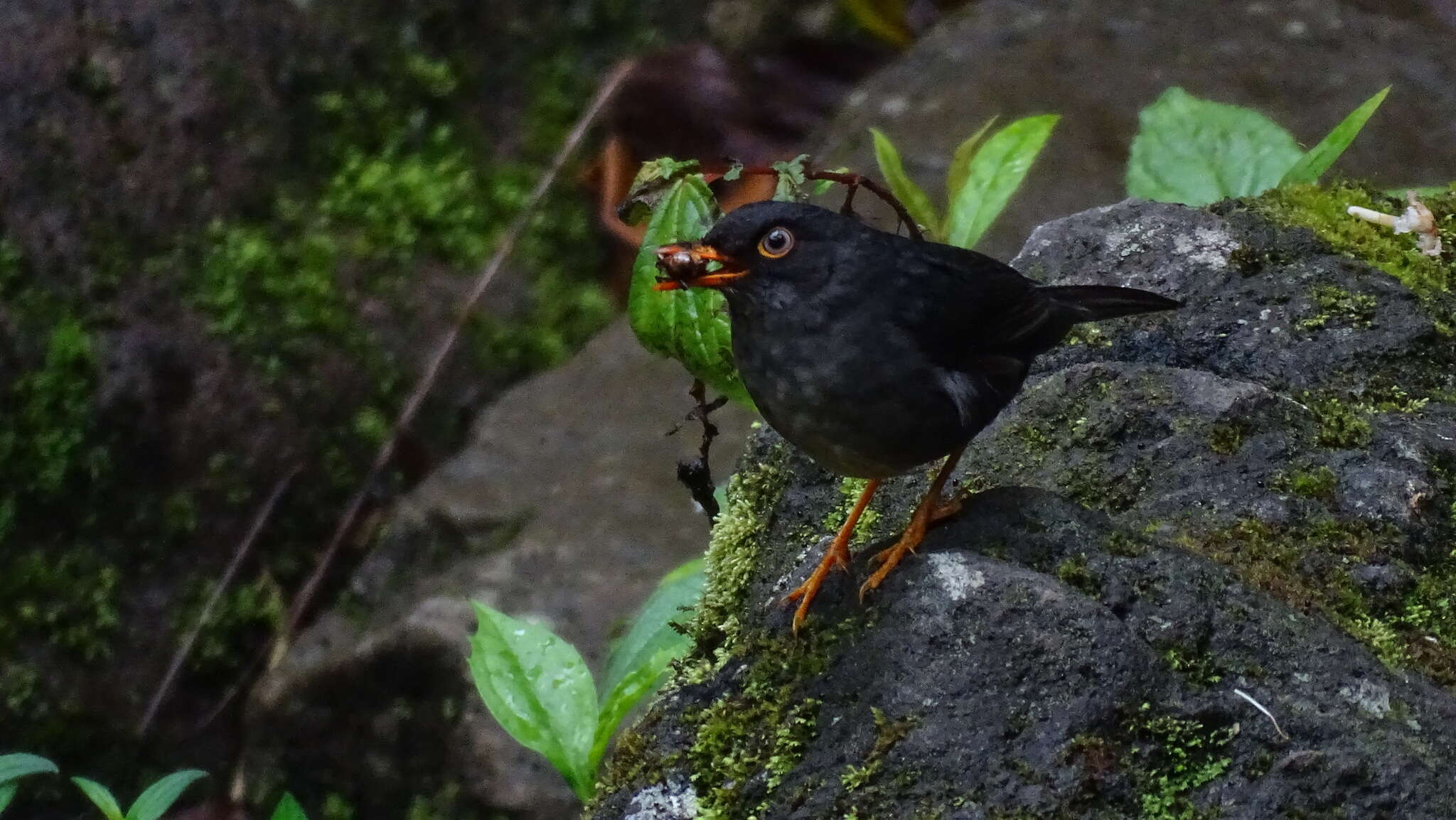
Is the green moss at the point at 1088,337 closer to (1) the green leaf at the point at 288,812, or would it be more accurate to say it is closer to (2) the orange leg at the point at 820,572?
(2) the orange leg at the point at 820,572

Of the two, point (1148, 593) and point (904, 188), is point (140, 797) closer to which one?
point (1148, 593)

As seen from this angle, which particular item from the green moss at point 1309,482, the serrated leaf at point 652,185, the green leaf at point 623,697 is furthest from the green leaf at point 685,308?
the green moss at point 1309,482

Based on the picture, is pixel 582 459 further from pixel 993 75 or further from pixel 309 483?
pixel 993 75

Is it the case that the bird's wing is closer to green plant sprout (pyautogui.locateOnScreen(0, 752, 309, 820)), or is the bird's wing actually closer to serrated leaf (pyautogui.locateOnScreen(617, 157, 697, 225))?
serrated leaf (pyautogui.locateOnScreen(617, 157, 697, 225))

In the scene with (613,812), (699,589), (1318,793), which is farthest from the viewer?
(699,589)

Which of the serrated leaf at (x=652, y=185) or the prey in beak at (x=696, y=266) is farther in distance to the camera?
the serrated leaf at (x=652, y=185)

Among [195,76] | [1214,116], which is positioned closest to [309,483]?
[195,76]

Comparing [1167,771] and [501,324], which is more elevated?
[1167,771]
